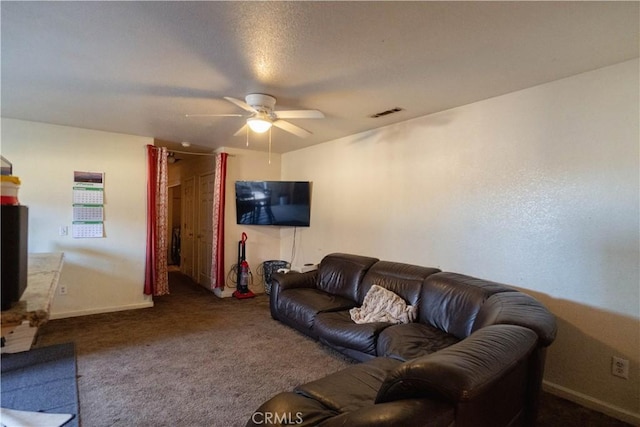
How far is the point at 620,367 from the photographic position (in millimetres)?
2217

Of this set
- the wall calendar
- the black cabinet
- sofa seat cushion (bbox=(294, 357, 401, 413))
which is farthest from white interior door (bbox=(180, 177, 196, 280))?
the black cabinet

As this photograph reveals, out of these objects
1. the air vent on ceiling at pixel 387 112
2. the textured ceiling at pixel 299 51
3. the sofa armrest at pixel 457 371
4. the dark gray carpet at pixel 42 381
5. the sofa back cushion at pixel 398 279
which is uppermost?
the air vent on ceiling at pixel 387 112

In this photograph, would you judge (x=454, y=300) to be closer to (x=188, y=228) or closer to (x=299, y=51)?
(x=299, y=51)

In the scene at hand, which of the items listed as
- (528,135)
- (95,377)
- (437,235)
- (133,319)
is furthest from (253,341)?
(528,135)

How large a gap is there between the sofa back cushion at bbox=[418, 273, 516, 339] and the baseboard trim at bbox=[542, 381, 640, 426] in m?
0.81

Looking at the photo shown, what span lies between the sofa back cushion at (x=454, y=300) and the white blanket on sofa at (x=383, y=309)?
0.14 metres

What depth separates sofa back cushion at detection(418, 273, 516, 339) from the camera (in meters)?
2.53

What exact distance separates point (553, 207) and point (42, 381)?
437 cm

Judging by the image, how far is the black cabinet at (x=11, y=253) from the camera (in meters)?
0.89

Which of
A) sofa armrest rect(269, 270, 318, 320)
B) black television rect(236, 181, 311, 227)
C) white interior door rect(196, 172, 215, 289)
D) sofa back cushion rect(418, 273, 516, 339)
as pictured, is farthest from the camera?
white interior door rect(196, 172, 215, 289)

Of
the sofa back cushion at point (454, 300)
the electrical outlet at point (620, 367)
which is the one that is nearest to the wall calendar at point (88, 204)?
the sofa back cushion at point (454, 300)

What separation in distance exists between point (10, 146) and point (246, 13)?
385cm

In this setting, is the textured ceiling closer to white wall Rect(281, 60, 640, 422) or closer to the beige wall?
white wall Rect(281, 60, 640, 422)

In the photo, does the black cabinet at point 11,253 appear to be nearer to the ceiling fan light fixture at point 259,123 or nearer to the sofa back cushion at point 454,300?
the ceiling fan light fixture at point 259,123
